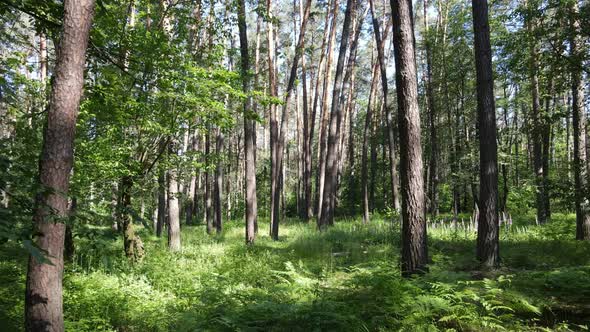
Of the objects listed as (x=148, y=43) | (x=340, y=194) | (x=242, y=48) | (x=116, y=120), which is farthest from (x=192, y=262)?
(x=340, y=194)

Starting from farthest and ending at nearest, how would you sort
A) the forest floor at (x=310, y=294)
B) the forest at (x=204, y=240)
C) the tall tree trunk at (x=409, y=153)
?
the tall tree trunk at (x=409, y=153), the forest floor at (x=310, y=294), the forest at (x=204, y=240)

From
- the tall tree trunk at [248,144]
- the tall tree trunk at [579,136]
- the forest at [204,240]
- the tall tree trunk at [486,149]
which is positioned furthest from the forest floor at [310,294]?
the tall tree trunk at [248,144]

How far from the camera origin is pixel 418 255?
586cm

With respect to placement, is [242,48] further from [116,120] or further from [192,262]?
[192,262]

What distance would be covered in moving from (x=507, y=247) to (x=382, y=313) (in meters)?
7.11

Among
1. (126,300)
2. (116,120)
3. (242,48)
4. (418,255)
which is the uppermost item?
(242,48)

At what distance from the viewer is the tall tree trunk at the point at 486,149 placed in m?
7.80

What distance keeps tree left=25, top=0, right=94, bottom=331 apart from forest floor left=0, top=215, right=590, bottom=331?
0.60 metres

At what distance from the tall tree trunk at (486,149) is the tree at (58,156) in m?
7.55

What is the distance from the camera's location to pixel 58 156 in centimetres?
374

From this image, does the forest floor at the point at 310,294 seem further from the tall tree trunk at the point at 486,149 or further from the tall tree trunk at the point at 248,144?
the tall tree trunk at the point at 248,144

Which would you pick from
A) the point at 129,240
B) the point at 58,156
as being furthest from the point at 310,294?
the point at 129,240

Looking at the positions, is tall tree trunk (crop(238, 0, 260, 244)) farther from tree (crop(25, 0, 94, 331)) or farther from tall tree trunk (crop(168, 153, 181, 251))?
tree (crop(25, 0, 94, 331))

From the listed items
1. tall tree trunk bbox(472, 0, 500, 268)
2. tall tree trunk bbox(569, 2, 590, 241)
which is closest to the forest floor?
tall tree trunk bbox(472, 0, 500, 268)
